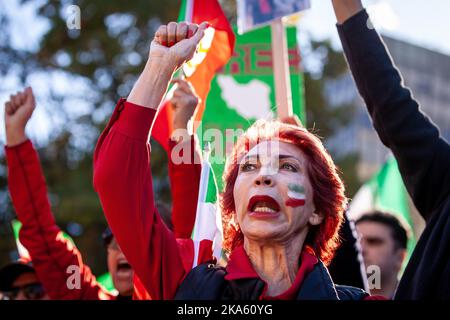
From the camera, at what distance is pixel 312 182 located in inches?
86.2

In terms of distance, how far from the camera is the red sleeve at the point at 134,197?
194 cm

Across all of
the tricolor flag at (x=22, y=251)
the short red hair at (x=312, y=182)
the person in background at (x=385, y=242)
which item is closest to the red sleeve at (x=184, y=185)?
the short red hair at (x=312, y=182)

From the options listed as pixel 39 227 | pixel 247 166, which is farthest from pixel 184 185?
pixel 39 227

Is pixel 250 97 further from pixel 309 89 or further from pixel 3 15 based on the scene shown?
pixel 309 89

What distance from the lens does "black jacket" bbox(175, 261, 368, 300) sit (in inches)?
76.7

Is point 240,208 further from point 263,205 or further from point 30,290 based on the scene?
point 30,290

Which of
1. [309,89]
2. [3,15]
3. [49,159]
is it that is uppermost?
[3,15]

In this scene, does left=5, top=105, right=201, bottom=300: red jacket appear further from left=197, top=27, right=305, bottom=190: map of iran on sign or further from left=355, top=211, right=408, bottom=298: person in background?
left=355, top=211, right=408, bottom=298: person in background

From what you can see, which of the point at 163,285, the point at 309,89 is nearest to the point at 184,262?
the point at 163,285

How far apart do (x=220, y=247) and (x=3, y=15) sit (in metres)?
A: 10.8

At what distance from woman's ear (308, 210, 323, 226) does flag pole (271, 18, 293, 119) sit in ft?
3.80

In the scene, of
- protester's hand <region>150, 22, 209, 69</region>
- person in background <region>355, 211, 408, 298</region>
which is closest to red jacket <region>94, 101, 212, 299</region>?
protester's hand <region>150, 22, 209, 69</region>
